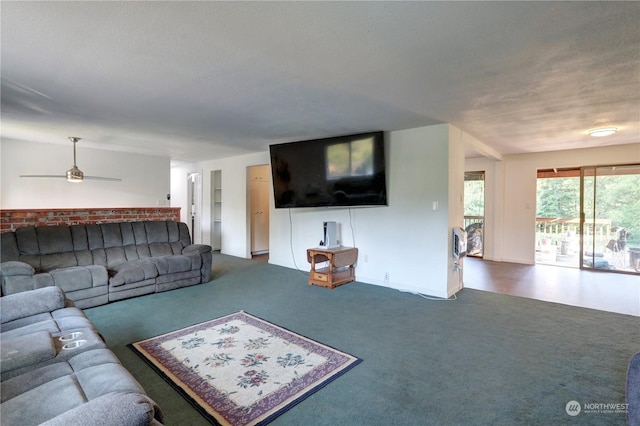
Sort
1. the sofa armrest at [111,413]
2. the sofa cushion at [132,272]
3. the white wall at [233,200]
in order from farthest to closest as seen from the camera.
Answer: the white wall at [233,200]
the sofa cushion at [132,272]
the sofa armrest at [111,413]

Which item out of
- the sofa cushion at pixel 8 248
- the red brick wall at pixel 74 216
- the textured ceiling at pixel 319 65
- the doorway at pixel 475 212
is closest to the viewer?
the textured ceiling at pixel 319 65

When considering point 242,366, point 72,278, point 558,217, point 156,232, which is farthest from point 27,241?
point 558,217

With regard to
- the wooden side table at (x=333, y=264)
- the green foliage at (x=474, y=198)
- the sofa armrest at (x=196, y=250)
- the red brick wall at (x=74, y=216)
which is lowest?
the wooden side table at (x=333, y=264)

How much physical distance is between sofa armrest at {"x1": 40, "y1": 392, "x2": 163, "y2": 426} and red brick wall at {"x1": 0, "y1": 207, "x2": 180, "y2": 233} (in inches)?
173

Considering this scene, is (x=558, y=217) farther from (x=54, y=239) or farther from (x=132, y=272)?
(x=54, y=239)

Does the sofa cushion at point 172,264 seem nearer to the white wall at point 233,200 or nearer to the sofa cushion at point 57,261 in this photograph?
the sofa cushion at point 57,261

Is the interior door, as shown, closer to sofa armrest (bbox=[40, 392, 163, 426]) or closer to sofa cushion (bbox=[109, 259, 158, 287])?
sofa cushion (bbox=[109, 259, 158, 287])

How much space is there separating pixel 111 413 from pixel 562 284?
18.8 ft

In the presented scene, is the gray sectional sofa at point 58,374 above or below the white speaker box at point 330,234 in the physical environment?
below

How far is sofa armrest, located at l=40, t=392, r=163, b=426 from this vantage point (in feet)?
3.01

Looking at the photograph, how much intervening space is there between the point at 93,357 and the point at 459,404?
207 centimetres

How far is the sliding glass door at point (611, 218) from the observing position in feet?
17.3

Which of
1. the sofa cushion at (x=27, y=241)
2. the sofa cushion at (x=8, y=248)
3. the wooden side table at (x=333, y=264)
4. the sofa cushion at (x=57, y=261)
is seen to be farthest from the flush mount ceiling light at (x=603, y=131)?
the sofa cushion at (x=8, y=248)

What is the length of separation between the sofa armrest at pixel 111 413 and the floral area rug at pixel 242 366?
883 millimetres
